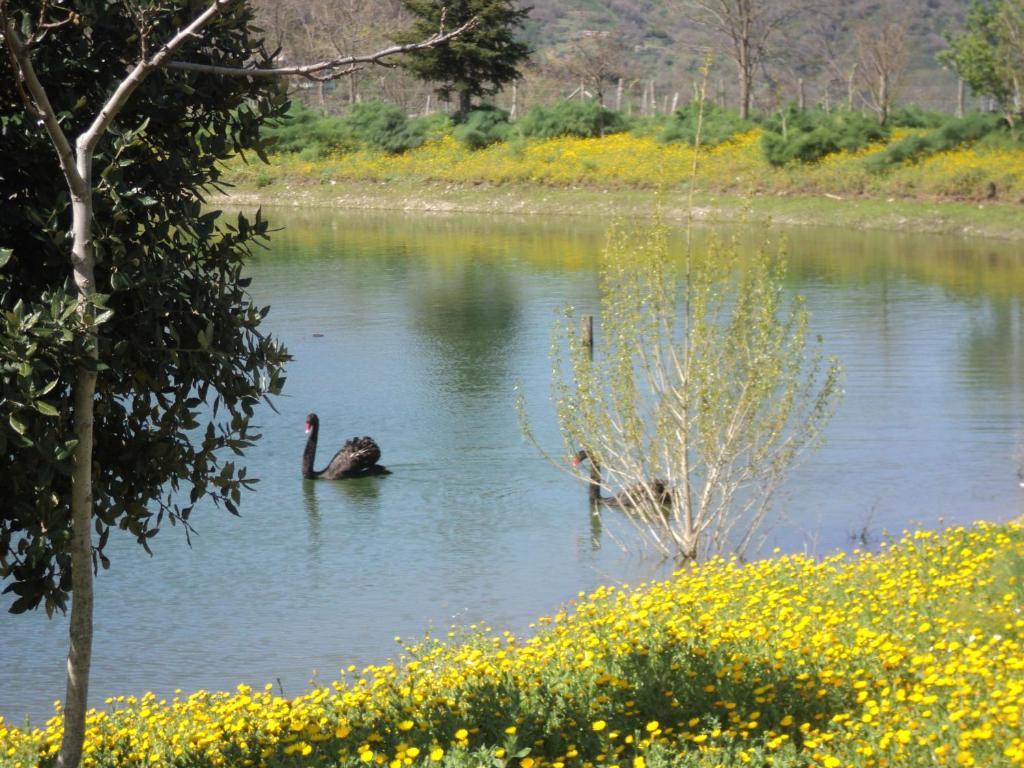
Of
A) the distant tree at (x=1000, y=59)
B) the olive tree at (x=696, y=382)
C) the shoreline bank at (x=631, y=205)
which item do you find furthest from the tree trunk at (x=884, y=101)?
the olive tree at (x=696, y=382)

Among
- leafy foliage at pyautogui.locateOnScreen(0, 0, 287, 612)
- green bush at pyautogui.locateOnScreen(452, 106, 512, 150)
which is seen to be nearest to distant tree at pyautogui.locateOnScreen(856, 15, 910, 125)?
green bush at pyautogui.locateOnScreen(452, 106, 512, 150)

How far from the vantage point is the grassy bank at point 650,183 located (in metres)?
46.2

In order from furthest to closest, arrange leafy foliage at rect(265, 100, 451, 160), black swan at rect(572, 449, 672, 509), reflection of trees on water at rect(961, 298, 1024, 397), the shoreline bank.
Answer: leafy foliage at rect(265, 100, 451, 160) → the shoreline bank → reflection of trees on water at rect(961, 298, 1024, 397) → black swan at rect(572, 449, 672, 509)

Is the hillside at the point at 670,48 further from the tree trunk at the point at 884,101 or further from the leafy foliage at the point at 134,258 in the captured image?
the leafy foliage at the point at 134,258

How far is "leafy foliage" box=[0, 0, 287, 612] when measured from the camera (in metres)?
5.75

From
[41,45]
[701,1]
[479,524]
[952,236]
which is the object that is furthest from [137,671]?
[701,1]

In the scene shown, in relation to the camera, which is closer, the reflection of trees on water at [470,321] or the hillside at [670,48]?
the reflection of trees on water at [470,321]

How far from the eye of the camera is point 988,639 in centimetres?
774

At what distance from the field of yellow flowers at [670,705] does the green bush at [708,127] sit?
49012 mm

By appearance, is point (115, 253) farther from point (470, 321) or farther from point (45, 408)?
point (470, 321)

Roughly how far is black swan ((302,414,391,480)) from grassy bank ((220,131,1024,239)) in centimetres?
2230

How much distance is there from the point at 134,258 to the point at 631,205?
153 ft

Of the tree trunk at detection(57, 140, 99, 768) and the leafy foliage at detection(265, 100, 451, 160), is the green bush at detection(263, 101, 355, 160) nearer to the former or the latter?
the leafy foliage at detection(265, 100, 451, 160)

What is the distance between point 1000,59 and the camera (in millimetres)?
52844
